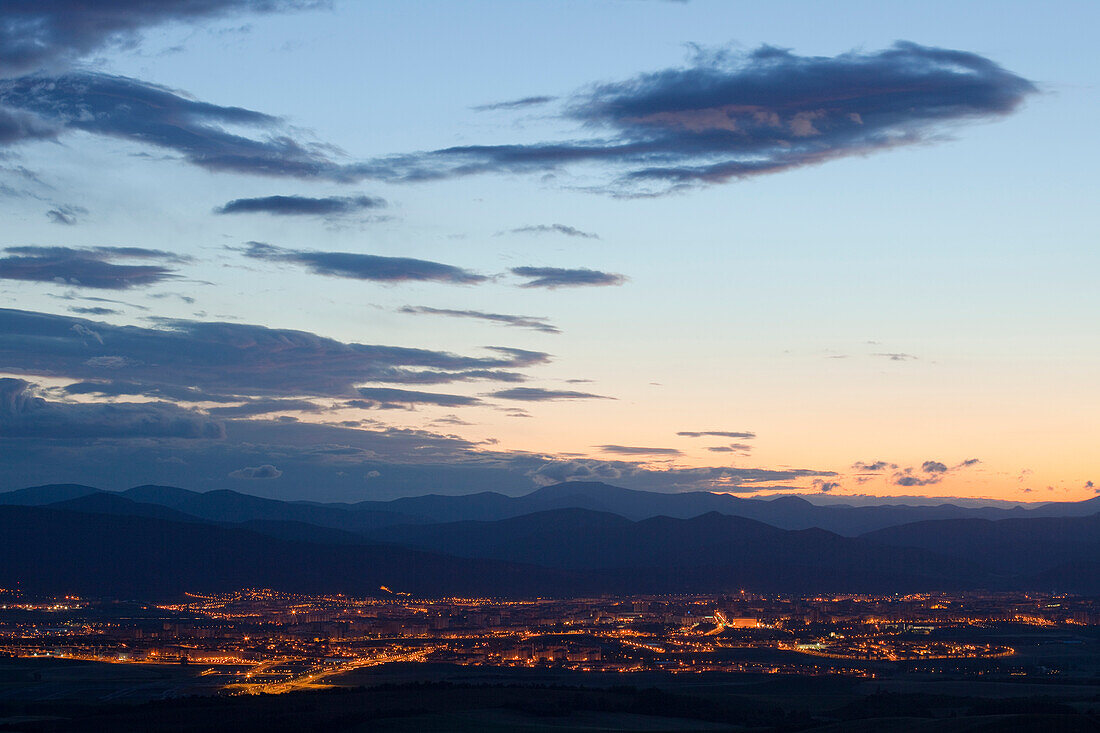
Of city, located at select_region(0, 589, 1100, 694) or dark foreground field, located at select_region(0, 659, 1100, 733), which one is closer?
dark foreground field, located at select_region(0, 659, 1100, 733)

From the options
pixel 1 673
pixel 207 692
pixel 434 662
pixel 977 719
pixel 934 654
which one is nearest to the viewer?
pixel 977 719

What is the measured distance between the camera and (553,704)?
98.0 meters

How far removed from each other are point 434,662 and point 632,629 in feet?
201

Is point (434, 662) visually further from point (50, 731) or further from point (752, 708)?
point (50, 731)

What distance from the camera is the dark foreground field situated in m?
87.4

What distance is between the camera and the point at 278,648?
529ft

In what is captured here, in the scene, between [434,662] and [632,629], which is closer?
[434,662]

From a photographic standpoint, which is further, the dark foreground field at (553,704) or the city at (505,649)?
the city at (505,649)

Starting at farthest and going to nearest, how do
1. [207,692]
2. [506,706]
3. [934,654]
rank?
[934,654] → [207,692] → [506,706]

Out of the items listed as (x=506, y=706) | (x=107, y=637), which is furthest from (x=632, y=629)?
(x=506, y=706)

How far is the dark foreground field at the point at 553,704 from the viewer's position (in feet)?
287

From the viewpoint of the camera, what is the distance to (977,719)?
79.5 m

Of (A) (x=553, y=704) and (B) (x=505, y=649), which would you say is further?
(B) (x=505, y=649)

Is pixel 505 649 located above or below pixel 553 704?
below
